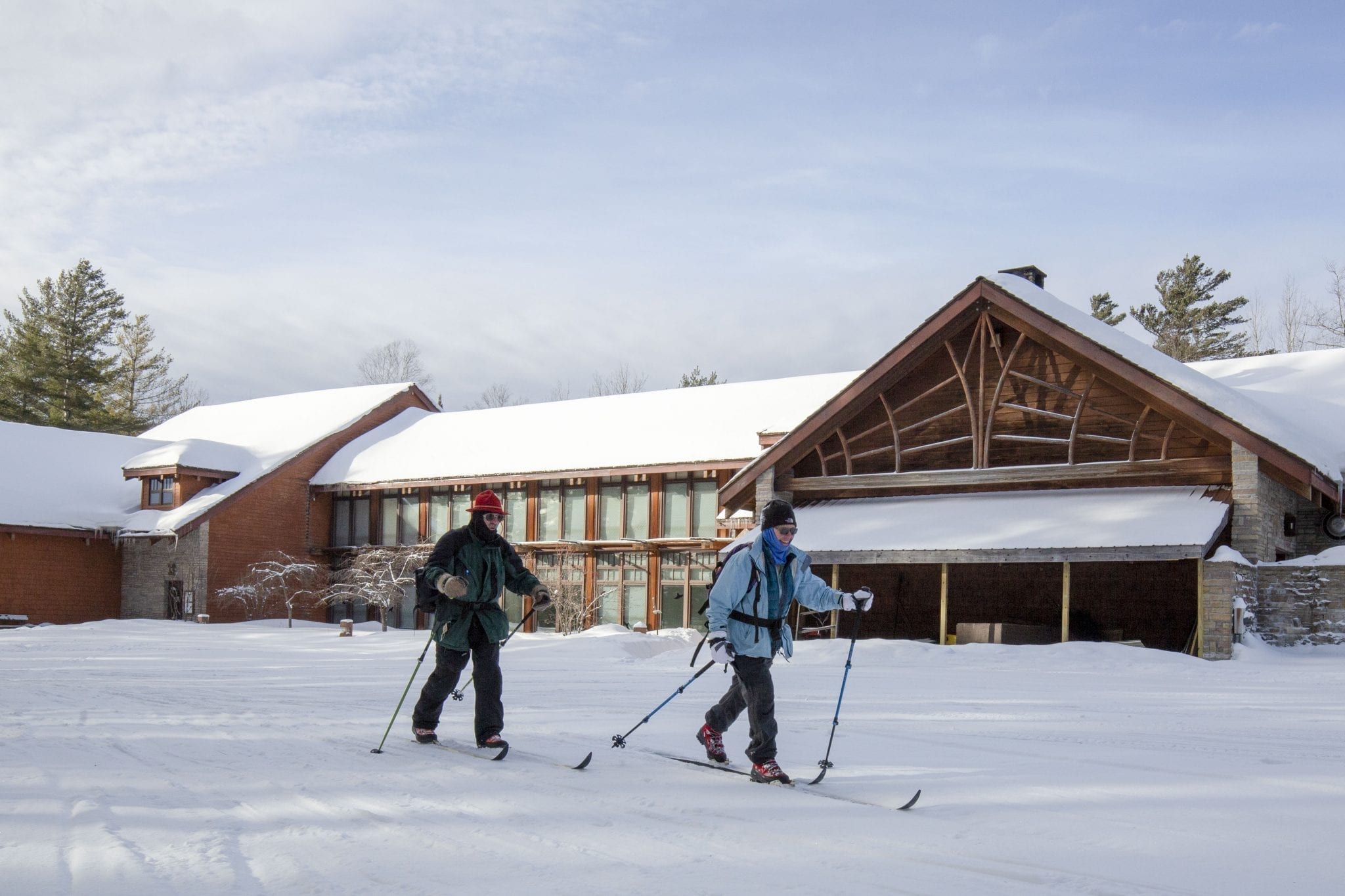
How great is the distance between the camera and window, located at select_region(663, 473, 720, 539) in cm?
2889

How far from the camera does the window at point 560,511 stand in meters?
30.9

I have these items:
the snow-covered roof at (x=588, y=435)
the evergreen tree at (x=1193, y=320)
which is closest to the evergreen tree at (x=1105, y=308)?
the evergreen tree at (x=1193, y=320)

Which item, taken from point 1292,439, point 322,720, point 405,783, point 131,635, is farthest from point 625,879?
point 131,635

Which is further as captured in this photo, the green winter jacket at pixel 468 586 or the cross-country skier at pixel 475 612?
the green winter jacket at pixel 468 586

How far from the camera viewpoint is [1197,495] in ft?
59.8

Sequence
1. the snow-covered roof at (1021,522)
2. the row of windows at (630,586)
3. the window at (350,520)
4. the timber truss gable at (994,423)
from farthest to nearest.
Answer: the window at (350,520), the row of windows at (630,586), the timber truss gable at (994,423), the snow-covered roof at (1021,522)

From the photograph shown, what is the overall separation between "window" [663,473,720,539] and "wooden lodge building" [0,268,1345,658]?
0.06m

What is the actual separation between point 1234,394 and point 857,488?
21.8ft

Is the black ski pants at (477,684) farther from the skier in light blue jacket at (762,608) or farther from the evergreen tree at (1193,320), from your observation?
the evergreen tree at (1193,320)

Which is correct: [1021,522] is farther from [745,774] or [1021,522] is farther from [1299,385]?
[745,774]

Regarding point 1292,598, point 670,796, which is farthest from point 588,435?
point 670,796

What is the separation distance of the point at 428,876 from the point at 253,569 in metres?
28.8

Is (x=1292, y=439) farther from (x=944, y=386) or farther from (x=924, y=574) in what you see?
(x=924, y=574)

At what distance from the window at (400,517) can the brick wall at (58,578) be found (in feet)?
23.6
